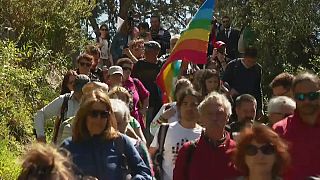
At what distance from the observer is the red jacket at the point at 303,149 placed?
21.1ft

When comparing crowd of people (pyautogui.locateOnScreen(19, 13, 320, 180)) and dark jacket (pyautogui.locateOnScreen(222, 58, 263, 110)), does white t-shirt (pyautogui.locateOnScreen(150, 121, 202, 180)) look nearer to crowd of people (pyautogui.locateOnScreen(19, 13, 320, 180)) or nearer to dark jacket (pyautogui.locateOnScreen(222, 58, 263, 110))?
crowd of people (pyautogui.locateOnScreen(19, 13, 320, 180))

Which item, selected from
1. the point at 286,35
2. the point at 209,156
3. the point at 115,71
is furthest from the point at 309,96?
the point at 286,35

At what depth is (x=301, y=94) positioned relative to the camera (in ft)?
22.0

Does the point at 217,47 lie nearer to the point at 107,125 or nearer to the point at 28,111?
the point at 28,111

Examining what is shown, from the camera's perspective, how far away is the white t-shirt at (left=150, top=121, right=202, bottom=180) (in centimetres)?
746

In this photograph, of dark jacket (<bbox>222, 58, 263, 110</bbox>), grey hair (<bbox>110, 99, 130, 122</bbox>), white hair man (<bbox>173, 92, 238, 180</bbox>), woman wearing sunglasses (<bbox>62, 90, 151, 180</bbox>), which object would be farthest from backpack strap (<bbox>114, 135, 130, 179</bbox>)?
dark jacket (<bbox>222, 58, 263, 110</bbox>)

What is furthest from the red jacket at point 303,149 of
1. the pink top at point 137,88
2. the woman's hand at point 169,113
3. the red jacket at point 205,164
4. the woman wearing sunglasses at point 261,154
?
the pink top at point 137,88

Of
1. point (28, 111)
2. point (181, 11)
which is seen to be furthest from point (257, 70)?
point (181, 11)

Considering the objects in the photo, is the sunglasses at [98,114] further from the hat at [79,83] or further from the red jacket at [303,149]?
the hat at [79,83]

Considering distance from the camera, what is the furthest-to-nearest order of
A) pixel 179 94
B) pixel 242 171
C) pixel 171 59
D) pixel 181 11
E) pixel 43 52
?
pixel 181 11, pixel 43 52, pixel 171 59, pixel 179 94, pixel 242 171

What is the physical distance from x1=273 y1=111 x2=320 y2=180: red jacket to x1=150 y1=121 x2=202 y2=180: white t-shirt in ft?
3.78

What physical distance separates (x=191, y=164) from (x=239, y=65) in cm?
598

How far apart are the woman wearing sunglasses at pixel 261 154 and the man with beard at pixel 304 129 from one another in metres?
0.85

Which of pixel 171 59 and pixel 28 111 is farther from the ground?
pixel 171 59
